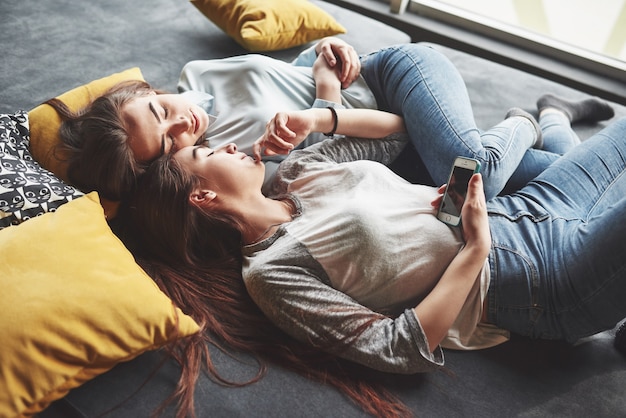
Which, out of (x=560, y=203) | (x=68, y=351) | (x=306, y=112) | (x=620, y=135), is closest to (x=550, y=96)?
(x=620, y=135)

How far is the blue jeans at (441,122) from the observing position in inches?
56.0

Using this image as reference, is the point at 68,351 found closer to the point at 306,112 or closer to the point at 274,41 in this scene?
the point at 306,112

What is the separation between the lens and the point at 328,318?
111 cm

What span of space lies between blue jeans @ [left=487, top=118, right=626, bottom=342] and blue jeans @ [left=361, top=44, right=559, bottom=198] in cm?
12

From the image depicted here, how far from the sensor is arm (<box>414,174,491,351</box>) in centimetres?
111

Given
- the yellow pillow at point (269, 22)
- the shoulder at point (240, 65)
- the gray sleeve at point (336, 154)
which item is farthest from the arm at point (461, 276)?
the yellow pillow at point (269, 22)

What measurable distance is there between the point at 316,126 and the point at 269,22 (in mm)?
594

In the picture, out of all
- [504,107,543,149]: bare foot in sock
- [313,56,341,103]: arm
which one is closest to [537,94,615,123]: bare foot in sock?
[504,107,543,149]: bare foot in sock

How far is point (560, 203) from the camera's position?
137 centimetres

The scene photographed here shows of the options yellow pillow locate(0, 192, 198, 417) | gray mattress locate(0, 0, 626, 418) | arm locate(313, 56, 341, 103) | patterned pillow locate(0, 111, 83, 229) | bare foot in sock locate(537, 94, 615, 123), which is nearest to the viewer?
yellow pillow locate(0, 192, 198, 417)

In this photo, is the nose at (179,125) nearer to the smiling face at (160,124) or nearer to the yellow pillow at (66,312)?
the smiling face at (160,124)

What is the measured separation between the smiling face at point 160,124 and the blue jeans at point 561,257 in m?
0.76

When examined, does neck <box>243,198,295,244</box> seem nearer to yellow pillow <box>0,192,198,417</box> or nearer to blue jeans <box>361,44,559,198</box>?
yellow pillow <box>0,192,198,417</box>

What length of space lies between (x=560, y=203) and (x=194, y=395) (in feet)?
3.12
